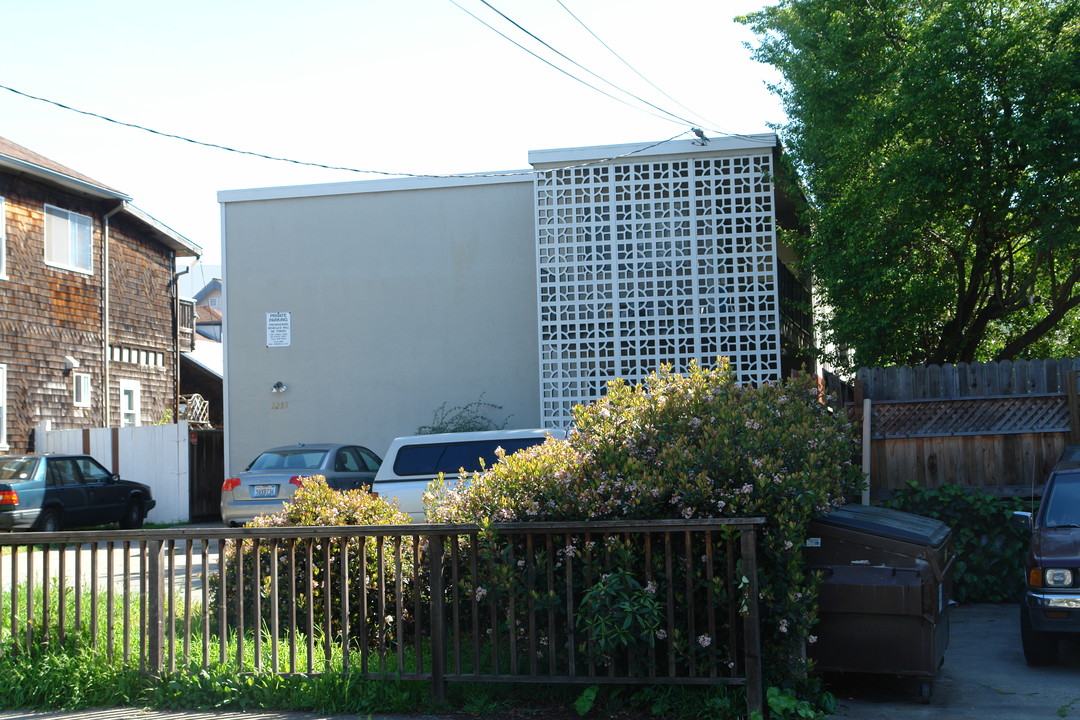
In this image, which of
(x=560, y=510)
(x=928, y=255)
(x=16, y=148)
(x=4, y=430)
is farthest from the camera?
(x=16, y=148)

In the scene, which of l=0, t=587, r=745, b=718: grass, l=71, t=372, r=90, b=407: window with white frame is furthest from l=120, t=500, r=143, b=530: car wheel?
l=0, t=587, r=745, b=718: grass

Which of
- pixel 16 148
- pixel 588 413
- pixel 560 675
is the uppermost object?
pixel 16 148

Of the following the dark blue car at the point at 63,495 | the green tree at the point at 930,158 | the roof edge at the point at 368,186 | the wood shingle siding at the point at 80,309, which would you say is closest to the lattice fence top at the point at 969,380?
the green tree at the point at 930,158

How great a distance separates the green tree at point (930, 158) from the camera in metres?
13.5

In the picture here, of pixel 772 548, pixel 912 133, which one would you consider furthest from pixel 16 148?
pixel 772 548

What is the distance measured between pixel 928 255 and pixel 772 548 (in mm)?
12400

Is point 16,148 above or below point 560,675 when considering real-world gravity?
above

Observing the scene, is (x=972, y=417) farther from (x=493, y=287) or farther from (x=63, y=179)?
(x=63, y=179)

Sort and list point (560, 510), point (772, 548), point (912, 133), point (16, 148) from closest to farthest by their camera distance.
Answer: point (772, 548) → point (560, 510) → point (912, 133) → point (16, 148)

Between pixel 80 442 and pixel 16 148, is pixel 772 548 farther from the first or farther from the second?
pixel 16 148

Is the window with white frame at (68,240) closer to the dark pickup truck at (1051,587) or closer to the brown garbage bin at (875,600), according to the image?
the brown garbage bin at (875,600)

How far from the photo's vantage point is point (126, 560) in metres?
6.57

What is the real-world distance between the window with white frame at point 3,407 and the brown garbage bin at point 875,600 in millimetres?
20009

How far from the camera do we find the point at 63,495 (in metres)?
17.8
